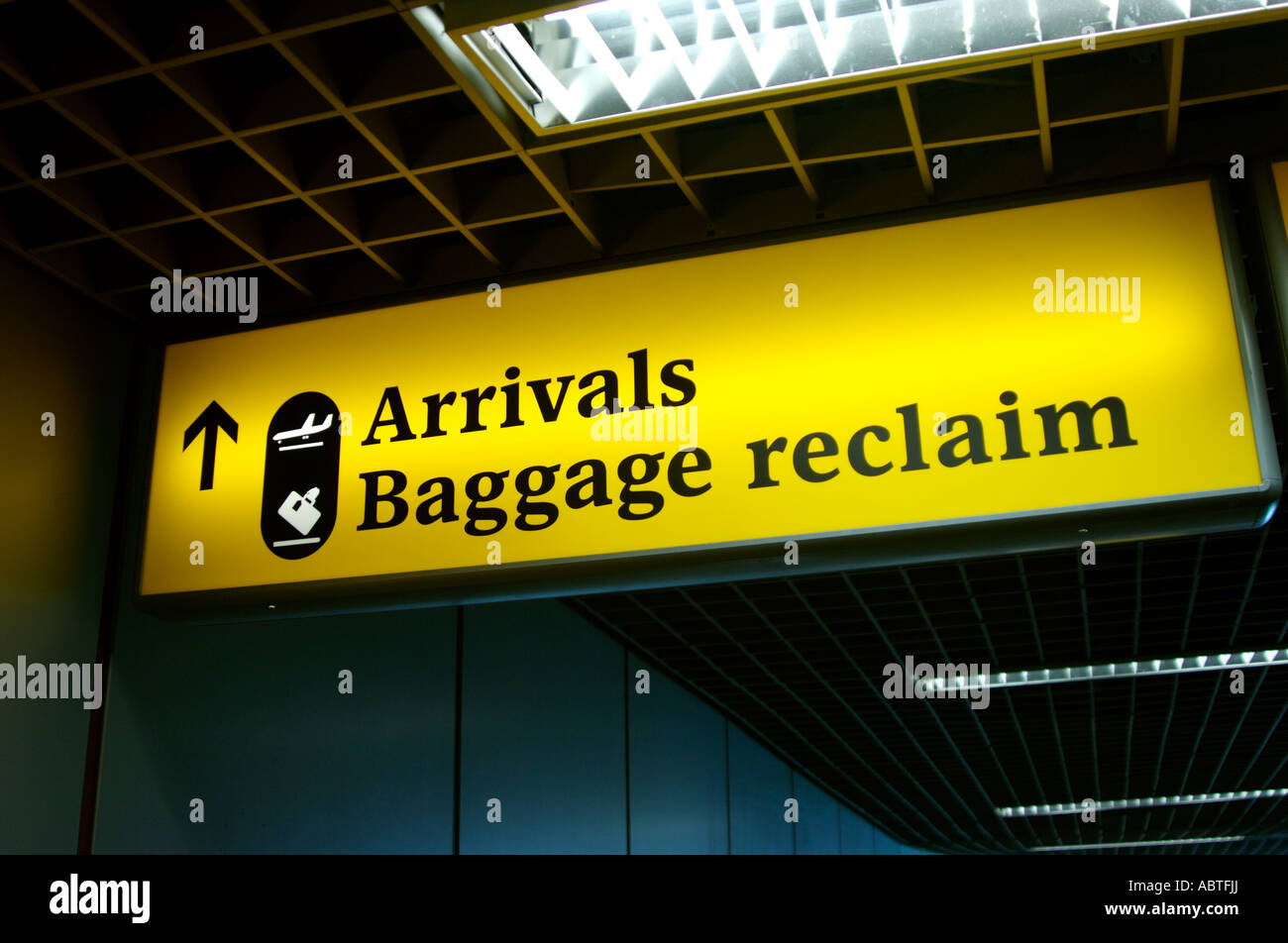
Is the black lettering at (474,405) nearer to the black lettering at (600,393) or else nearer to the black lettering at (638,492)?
the black lettering at (600,393)

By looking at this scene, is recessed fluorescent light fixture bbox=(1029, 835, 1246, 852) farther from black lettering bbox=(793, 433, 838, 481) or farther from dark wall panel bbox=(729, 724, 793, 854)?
black lettering bbox=(793, 433, 838, 481)

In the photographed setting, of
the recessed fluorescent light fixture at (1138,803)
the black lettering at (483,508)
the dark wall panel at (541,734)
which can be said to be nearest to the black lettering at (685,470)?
the black lettering at (483,508)

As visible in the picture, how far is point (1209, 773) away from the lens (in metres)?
13.9

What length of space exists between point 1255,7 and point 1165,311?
1.95ft

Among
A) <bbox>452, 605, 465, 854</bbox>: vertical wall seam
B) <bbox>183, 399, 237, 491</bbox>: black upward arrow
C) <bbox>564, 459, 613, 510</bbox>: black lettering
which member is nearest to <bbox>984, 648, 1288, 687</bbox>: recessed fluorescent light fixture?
<bbox>452, 605, 465, 854</bbox>: vertical wall seam

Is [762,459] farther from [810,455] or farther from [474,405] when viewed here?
[474,405]

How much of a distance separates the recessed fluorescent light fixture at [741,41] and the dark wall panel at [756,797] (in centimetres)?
875

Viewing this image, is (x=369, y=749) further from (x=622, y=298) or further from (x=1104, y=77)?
(x=1104, y=77)

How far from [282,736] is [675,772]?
5.06 m

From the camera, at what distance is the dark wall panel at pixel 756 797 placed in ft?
34.6

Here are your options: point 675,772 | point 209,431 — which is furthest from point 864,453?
point 675,772

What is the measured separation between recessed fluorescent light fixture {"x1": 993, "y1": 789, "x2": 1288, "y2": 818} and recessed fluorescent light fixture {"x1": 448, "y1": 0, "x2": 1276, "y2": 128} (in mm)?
15388

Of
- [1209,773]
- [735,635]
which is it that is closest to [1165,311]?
[735,635]

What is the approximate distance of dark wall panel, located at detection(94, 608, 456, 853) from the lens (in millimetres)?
3258
